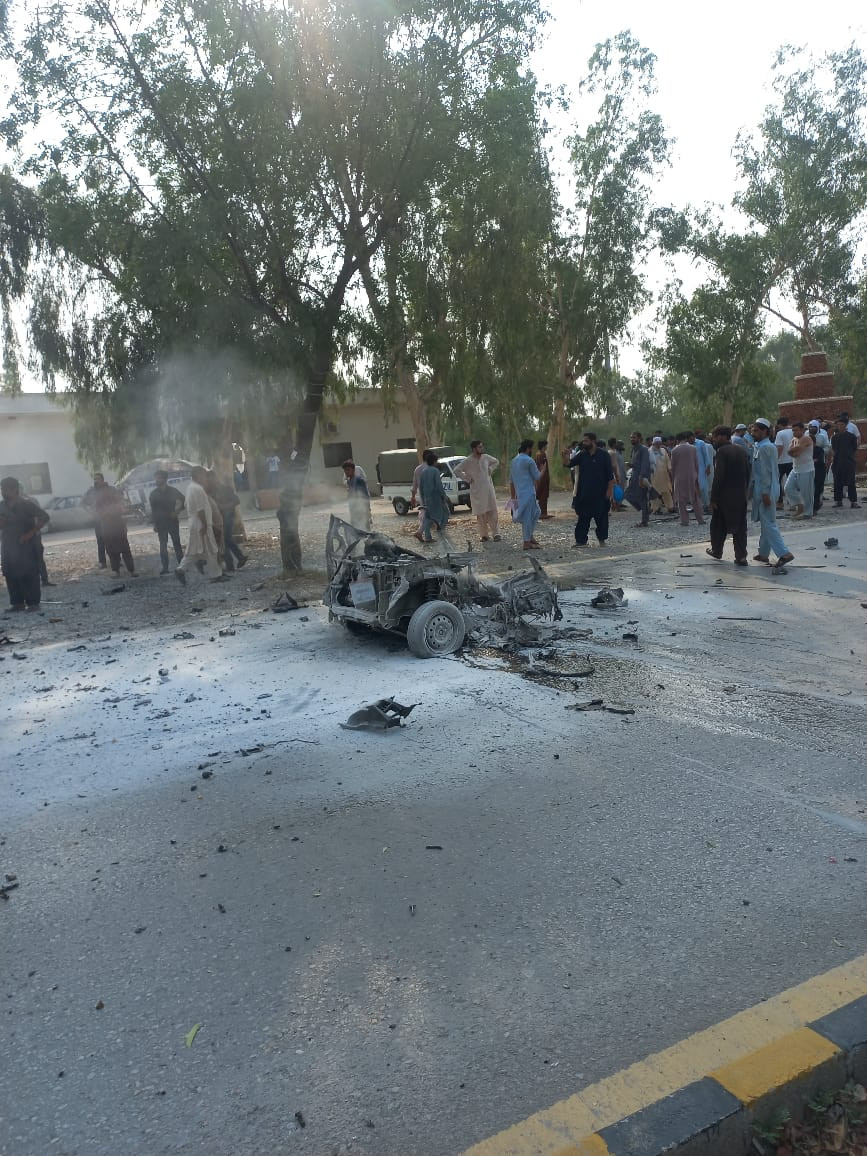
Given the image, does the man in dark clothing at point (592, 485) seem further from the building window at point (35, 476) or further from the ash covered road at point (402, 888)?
the building window at point (35, 476)

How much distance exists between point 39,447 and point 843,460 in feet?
86.8

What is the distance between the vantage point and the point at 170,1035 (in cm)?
301

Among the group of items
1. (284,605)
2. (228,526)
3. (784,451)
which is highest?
(784,451)

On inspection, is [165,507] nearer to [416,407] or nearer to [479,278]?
[479,278]

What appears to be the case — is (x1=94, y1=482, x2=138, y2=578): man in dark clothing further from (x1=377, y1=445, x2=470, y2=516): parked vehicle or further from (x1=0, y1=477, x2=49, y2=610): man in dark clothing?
(x1=377, y1=445, x2=470, y2=516): parked vehicle

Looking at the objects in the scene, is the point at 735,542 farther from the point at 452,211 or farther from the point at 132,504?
the point at 132,504

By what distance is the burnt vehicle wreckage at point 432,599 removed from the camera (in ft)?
25.5

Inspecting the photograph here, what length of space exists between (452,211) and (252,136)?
3.96 m

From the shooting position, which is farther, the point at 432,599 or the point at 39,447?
the point at 39,447

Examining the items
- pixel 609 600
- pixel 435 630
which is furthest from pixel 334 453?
pixel 435 630

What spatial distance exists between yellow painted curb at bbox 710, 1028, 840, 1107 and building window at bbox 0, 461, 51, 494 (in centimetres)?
3339

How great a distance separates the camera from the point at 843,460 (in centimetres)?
1812

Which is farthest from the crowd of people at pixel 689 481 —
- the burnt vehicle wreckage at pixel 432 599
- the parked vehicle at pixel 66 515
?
the parked vehicle at pixel 66 515

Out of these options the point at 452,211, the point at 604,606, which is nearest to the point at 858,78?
the point at 452,211
